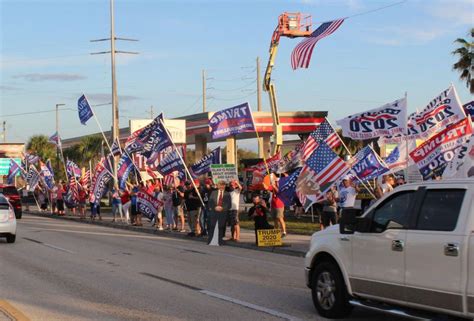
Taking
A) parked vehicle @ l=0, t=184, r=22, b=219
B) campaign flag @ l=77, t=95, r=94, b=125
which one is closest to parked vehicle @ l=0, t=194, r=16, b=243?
campaign flag @ l=77, t=95, r=94, b=125

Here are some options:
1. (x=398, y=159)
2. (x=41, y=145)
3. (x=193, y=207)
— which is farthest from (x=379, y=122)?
(x=41, y=145)

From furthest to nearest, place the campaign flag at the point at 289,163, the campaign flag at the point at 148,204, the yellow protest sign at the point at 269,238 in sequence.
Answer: the campaign flag at the point at 289,163 < the campaign flag at the point at 148,204 < the yellow protest sign at the point at 269,238

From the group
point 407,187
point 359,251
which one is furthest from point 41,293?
point 407,187

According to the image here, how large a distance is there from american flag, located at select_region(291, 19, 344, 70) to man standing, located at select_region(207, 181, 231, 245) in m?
9.25

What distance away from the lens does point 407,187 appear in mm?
7398

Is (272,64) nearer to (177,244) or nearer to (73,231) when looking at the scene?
(73,231)

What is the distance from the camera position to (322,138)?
19.9m

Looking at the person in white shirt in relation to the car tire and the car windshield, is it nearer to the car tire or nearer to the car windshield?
the car tire

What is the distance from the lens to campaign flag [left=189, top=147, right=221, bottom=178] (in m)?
23.6

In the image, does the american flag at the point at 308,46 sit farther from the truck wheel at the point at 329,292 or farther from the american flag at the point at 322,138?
the truck wheel at the point at 329,292

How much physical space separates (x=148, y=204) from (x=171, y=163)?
227 centimetres

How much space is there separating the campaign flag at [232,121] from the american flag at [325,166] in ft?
14.5

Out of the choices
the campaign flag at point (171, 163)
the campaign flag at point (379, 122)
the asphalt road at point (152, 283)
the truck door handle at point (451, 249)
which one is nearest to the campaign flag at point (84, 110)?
the campaign flag at point (171, 163)

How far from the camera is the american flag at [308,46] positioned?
983 inches
